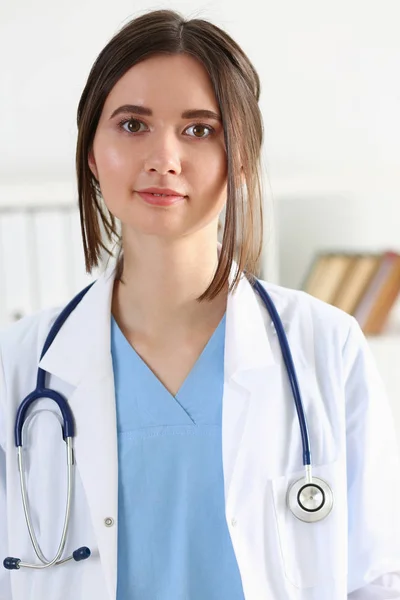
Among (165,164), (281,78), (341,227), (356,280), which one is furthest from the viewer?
(281,78)

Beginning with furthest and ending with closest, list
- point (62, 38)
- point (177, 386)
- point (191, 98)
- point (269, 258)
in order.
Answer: point (62, 38) < point (269, 258) < point (177, 386) < point (191, 98)

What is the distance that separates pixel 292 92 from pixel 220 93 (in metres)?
1.80

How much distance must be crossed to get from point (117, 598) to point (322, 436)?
13.6 inches

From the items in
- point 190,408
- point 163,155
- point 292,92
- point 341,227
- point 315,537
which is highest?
point 292,92

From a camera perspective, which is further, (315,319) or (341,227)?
(341,227)

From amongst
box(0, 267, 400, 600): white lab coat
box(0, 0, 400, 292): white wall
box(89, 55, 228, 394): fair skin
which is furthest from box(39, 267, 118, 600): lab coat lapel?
box(0, 0, 400, 292): white wall

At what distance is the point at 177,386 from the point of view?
130 centimetres

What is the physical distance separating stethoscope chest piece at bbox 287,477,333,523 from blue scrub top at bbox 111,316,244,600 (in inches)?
3.8

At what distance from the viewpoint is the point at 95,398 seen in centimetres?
126

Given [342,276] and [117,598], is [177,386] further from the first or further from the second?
[342,276]

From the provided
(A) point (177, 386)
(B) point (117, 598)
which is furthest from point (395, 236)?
(B) point (117, 598)

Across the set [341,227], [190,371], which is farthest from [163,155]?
[341,227]

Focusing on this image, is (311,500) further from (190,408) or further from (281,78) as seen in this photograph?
(281,78)

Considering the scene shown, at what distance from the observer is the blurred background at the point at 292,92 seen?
111 inches
